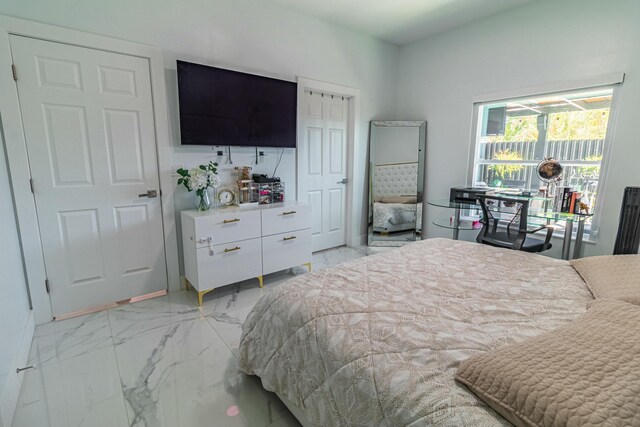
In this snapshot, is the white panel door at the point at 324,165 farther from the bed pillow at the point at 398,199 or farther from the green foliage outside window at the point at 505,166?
the green foliage outside window at the point at 505,166

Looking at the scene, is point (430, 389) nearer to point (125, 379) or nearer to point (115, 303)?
point (125, 379)

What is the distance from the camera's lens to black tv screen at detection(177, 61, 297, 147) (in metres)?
2.65

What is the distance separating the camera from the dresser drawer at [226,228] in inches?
98.5

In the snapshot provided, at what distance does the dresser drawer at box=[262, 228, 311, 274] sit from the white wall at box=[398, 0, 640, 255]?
1.98m

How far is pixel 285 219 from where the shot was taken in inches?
117

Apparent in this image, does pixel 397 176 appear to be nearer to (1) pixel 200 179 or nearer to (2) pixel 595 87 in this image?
(2) pixel 595 87

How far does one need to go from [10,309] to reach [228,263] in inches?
52.8

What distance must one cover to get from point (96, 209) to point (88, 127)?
62cm

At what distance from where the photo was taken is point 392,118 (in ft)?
14.6

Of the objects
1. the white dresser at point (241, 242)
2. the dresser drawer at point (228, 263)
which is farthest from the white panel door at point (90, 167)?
the dresser drawer at point (228, 263)

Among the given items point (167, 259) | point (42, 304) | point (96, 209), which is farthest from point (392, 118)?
point (42, 304)

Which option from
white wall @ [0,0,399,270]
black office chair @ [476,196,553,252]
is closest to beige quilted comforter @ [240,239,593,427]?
black office chair @ [476,196,553,252]

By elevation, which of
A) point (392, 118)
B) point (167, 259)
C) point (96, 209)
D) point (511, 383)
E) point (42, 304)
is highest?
point (392, 118)

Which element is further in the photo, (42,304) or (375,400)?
(42,304)
